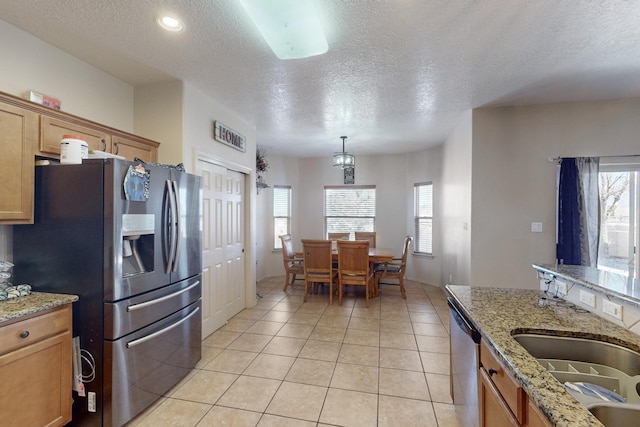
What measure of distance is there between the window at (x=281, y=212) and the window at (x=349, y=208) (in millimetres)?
815

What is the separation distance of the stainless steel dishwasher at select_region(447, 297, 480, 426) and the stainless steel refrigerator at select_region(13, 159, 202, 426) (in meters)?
2.00

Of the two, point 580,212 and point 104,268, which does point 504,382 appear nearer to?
point 104,268

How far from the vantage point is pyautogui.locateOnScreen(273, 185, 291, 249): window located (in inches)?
250

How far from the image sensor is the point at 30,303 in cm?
165

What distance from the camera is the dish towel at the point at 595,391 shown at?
1.04m

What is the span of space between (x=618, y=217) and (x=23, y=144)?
17.7 ft

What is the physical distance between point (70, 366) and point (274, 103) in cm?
288

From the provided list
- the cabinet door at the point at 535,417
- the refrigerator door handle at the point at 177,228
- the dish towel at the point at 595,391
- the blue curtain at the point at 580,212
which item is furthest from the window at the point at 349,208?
the cabinet door at the point at 535,417

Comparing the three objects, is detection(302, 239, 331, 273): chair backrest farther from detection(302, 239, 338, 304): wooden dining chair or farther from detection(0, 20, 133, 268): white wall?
detection(0, 20, 133, 268): white wall

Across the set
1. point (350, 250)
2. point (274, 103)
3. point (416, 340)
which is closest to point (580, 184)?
point (416, 340)

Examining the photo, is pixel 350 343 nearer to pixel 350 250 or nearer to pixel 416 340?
pixel 416 340

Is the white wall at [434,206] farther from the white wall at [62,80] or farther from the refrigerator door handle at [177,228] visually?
the white wall at [62,80]

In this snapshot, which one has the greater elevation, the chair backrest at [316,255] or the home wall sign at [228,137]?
the home wall sign at [228,137]

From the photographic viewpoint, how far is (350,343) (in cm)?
313
